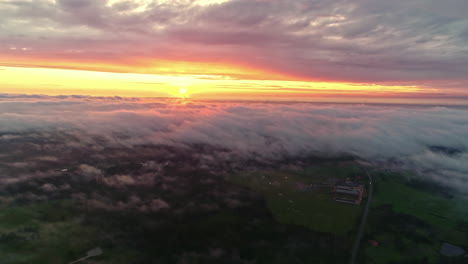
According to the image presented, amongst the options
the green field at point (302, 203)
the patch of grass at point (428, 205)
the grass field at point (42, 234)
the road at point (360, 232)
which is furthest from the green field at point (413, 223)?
the grass field at point (42, 234)

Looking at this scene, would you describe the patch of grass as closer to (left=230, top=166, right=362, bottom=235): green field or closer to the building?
the building

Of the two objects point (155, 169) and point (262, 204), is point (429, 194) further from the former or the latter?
point (155, 169)

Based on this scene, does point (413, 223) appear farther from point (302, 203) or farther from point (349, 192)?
point (302, 203)

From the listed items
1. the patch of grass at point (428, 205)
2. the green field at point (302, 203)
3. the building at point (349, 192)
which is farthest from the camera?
the building at point (349, 192)

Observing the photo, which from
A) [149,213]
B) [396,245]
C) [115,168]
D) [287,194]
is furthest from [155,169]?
[396,245]

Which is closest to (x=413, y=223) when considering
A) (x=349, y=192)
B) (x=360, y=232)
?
(x=360, y=232)

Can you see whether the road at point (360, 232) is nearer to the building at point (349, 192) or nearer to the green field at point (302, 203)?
the green field at point (302, 203)

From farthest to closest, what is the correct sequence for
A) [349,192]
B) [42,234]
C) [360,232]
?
1. [349,192]
2. [360,232]
3. [42,234]
